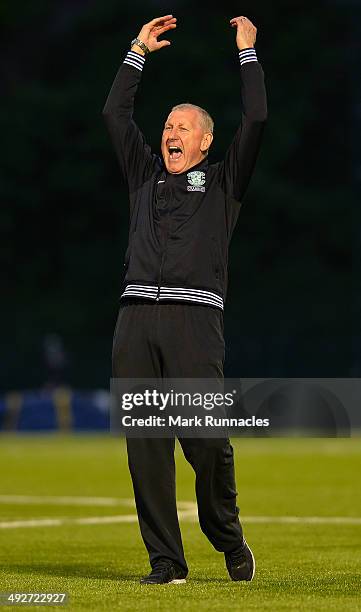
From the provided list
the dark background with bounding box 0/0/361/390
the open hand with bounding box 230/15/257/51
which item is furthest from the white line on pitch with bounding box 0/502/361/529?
the dark background with bounding box 0/0/361/390

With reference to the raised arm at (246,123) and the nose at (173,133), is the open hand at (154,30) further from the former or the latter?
the nose at (173,133)

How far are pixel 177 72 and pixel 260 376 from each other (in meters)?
16.9

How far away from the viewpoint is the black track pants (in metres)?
7.63

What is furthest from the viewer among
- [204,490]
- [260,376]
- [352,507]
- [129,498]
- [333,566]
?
[260,376]

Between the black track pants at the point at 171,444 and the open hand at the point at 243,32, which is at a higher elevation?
the open hand at the point at 243,32

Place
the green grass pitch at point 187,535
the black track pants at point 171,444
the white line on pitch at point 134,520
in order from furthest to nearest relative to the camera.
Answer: the white line on pitch at point 134,520 < the black track pants at point 171,444 < the green grass pitch at point 187,535

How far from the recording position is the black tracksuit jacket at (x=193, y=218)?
7.68m

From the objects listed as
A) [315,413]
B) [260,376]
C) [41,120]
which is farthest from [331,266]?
[315,413]

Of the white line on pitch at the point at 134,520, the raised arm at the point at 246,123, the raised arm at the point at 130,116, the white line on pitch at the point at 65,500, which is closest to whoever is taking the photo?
the raised arm at the point at 246,123

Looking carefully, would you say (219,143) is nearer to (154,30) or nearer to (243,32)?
(154,30)

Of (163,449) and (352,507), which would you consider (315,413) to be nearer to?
(352,507)

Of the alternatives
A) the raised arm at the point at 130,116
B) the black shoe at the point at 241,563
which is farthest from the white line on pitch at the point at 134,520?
the raised arm at the point at 130,116

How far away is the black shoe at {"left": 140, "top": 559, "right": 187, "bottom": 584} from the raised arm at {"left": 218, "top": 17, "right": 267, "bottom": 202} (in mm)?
1803

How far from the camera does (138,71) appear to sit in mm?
8164
